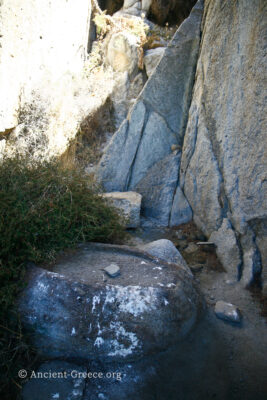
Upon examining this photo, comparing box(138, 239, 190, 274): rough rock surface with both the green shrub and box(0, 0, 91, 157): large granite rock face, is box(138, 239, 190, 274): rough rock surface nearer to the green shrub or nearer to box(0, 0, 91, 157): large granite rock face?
the green shrub

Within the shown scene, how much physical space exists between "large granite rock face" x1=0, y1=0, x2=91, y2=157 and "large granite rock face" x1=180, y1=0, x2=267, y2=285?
2.65m

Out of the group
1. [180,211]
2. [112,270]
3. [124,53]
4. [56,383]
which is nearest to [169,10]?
[124,53]

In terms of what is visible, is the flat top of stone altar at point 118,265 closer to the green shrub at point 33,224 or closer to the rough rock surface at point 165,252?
the green shrub at point 33,224

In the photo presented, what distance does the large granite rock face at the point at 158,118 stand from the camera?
434cm

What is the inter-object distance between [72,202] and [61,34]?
472 cm

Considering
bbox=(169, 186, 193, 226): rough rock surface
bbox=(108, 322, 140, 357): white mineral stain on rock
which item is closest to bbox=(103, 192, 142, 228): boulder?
bbox=(169, 186, 193, 226): rough rock surface

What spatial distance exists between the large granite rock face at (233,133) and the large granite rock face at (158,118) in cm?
44

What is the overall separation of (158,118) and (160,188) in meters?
1.15

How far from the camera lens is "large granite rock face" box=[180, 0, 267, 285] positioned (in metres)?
2.69

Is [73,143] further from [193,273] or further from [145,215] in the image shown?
[193,273]

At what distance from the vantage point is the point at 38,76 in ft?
17.4

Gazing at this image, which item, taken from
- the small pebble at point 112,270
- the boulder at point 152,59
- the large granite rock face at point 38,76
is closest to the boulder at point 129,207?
the small pebble at point 112,270

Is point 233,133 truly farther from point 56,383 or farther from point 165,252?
point 56,383

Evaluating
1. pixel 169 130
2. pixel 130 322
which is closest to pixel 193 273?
pixel 130 322
